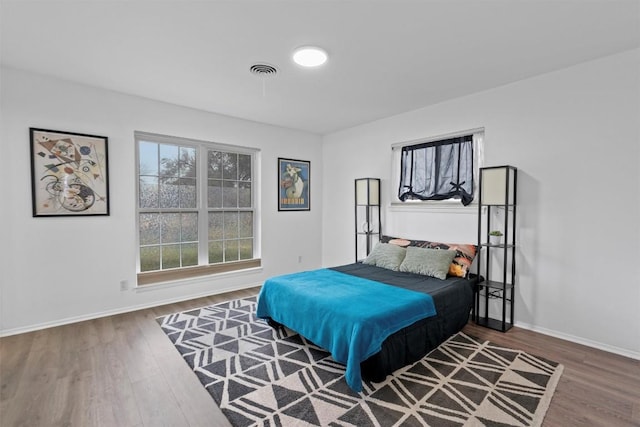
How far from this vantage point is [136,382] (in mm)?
2180

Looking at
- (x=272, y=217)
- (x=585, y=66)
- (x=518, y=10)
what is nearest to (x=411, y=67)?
(x=518, y=10)

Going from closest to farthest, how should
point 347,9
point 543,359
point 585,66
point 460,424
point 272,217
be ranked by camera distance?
1. point 460,424
2. point 347,9
3. point 543,359
4. point 585,66
5. point 272,217

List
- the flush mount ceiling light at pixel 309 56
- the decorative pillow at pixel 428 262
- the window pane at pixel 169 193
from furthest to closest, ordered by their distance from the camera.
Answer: the window pane at pixel 169 193 < the decorative pillow at pixel 428 262 < the flush mount ceiling light at pixel 309 56

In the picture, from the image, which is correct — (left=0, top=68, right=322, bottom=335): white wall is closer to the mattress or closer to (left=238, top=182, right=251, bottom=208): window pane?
(left=238, top=182, right=251, bottom=208): window pane

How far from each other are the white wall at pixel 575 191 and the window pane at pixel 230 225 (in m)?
3.17

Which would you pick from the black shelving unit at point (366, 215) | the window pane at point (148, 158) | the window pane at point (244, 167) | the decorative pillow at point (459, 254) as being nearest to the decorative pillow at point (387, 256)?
the decorative pillow at point (459, 254)

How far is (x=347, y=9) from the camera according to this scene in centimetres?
200

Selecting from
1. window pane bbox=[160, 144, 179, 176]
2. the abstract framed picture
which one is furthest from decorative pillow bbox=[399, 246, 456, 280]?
the abstract framed picture

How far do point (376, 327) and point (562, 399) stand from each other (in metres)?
1.30

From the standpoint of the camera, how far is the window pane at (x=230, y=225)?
14.8 feet

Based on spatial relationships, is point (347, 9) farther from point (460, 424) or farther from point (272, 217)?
point (272, 217)

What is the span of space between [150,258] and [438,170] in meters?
3.91

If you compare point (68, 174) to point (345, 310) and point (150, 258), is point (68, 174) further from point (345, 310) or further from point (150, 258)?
point (345, 310)

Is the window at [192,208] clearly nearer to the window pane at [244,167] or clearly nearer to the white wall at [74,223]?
the window pane at [244,167]
